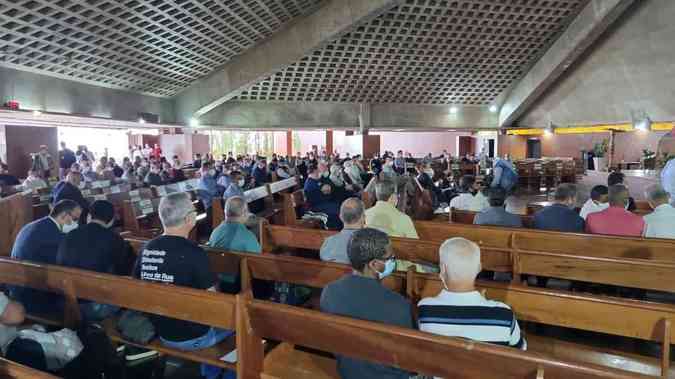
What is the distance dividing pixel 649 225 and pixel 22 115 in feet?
33.0

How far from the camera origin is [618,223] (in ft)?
12.5

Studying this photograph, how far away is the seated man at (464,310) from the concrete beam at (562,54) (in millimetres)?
12018

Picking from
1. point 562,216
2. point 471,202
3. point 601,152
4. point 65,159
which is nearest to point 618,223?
point 562,216

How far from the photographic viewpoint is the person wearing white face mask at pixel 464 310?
5.53 ft

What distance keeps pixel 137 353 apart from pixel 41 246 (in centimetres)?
110

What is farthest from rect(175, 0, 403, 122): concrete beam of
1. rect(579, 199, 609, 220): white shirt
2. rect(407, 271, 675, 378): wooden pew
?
rect(407, 271, 675, 378): wooden pew

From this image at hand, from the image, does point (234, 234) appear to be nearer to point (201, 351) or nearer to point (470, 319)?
point (201, 351)

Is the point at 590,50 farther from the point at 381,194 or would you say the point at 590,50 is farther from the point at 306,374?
the point at 306,374

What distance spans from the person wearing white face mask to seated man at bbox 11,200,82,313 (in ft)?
7.69

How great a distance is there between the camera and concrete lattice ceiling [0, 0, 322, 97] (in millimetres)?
7395

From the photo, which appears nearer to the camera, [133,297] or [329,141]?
[133,297]

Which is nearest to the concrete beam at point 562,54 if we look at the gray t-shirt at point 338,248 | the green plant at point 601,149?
the green plant at point 601,149

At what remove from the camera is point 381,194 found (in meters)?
3.83

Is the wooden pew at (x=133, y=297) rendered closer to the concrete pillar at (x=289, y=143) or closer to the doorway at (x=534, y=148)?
the concrete pillar at (x=289, y=143)
